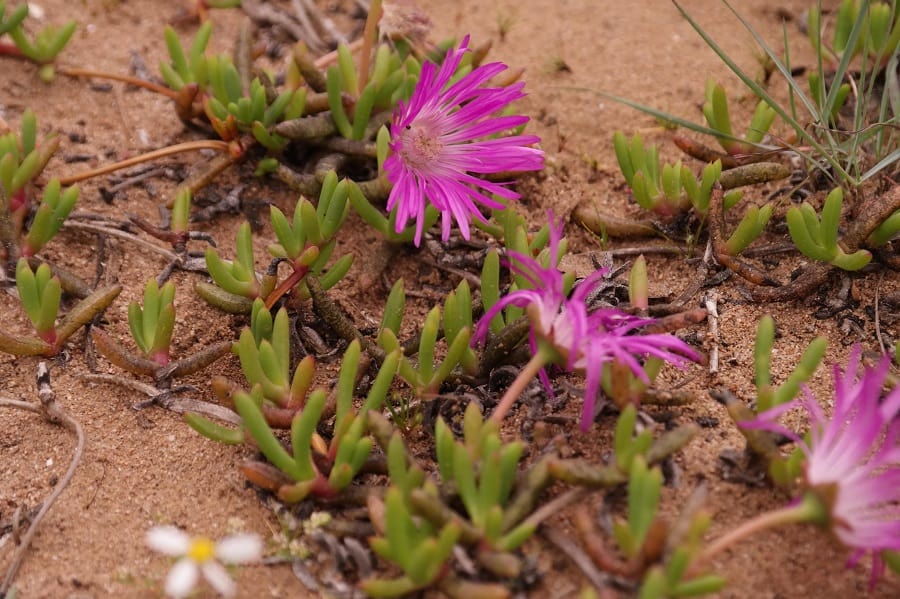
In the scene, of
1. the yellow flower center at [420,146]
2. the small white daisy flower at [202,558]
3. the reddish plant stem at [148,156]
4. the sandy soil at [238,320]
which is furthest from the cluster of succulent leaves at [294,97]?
the small white daisy flower at [202,558]

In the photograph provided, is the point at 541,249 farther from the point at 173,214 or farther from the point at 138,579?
the point at 138,579

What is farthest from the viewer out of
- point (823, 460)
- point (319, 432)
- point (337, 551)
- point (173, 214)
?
point (173, 214)

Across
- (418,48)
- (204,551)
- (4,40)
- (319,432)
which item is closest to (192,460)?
(319,432)

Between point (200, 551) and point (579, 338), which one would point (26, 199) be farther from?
point (579, 338)

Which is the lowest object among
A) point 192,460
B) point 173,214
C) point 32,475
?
point 32,475

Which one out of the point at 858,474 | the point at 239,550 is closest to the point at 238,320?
the point at 239,550

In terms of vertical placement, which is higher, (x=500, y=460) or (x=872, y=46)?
(x=872, y=46)

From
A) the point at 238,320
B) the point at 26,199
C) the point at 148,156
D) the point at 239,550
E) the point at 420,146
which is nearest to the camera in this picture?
the point at 239,550
